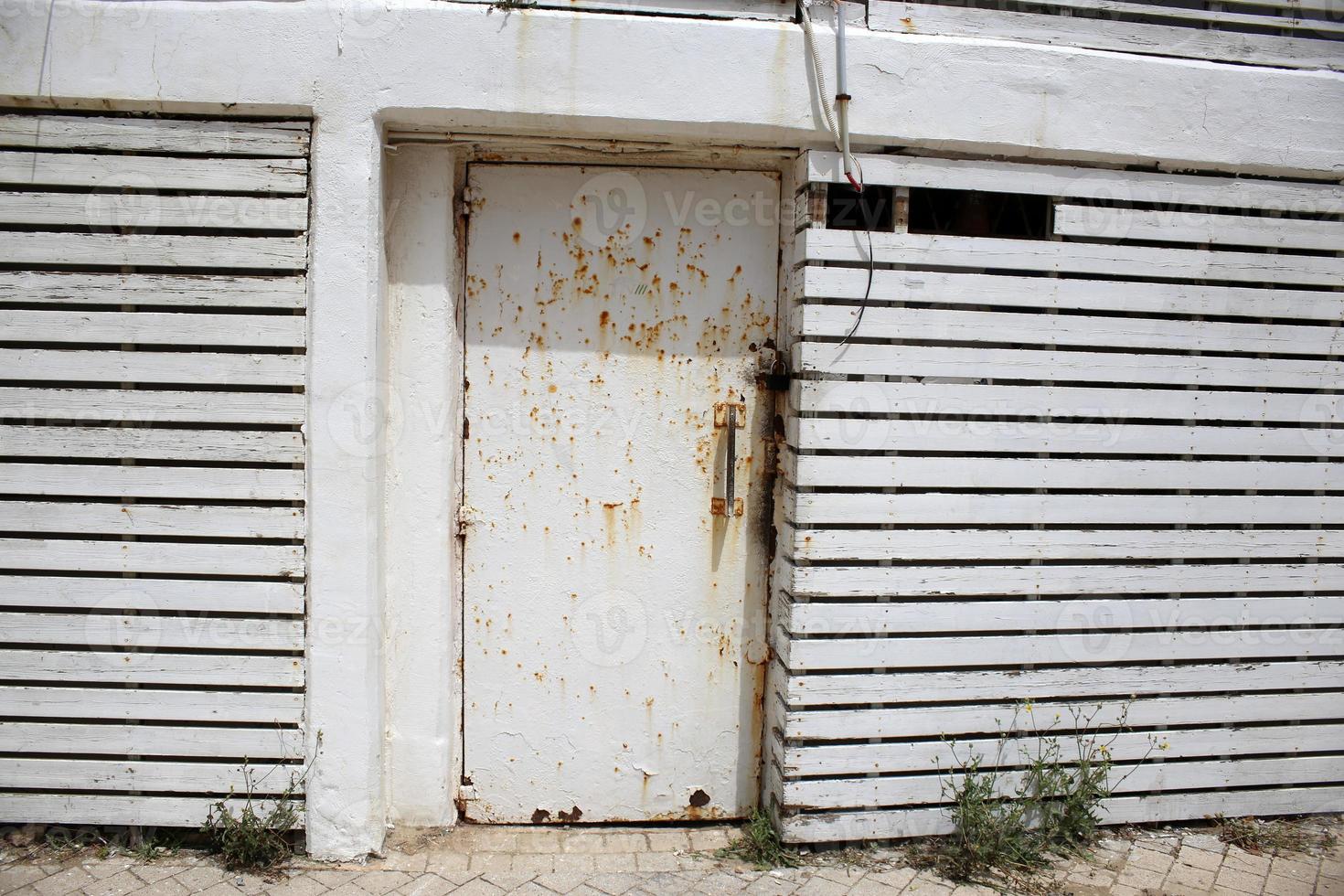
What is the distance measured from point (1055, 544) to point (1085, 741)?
34.1 inches

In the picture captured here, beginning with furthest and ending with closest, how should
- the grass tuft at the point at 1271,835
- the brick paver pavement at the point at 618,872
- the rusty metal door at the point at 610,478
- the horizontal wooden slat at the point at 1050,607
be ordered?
the grass tuft at the point at 1271,835 < the rusty metal door at the point at 610,478 < the horizontal wooden slat at the point at 1050,607 < the brick paver pavement at the point at 618,872

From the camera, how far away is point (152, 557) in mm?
3371

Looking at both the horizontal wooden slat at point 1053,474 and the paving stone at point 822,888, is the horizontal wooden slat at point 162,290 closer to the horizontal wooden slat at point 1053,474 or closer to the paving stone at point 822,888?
the horizontal wooden slat at point 1053,474

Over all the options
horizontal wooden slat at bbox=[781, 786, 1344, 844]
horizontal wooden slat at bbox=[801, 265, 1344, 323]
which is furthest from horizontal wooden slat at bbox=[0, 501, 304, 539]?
horizontal wooden slat at bbox=[781, 786, 1344, 844]

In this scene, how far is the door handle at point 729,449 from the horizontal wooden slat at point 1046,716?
34.7 inches

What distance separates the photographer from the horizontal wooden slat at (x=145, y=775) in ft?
11.2

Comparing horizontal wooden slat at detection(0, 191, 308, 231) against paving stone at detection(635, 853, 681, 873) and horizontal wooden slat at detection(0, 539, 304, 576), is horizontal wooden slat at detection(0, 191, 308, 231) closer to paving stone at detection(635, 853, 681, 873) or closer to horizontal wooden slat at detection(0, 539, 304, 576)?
horizontal wooden slat at detection(0, 539, 304, 576)

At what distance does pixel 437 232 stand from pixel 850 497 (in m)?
1.97

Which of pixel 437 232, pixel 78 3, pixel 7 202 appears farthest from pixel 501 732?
pixel 78 3

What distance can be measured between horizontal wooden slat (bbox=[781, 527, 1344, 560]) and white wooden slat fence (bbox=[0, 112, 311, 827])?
6.86ft

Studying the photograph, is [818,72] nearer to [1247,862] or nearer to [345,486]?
[345,486]

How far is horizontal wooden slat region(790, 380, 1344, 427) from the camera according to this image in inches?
136

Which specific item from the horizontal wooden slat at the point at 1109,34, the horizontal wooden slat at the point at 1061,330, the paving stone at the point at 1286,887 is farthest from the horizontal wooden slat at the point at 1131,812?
the horizontal wooden slat at the point at 1109,34

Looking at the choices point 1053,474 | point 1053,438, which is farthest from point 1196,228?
point 1053,474
